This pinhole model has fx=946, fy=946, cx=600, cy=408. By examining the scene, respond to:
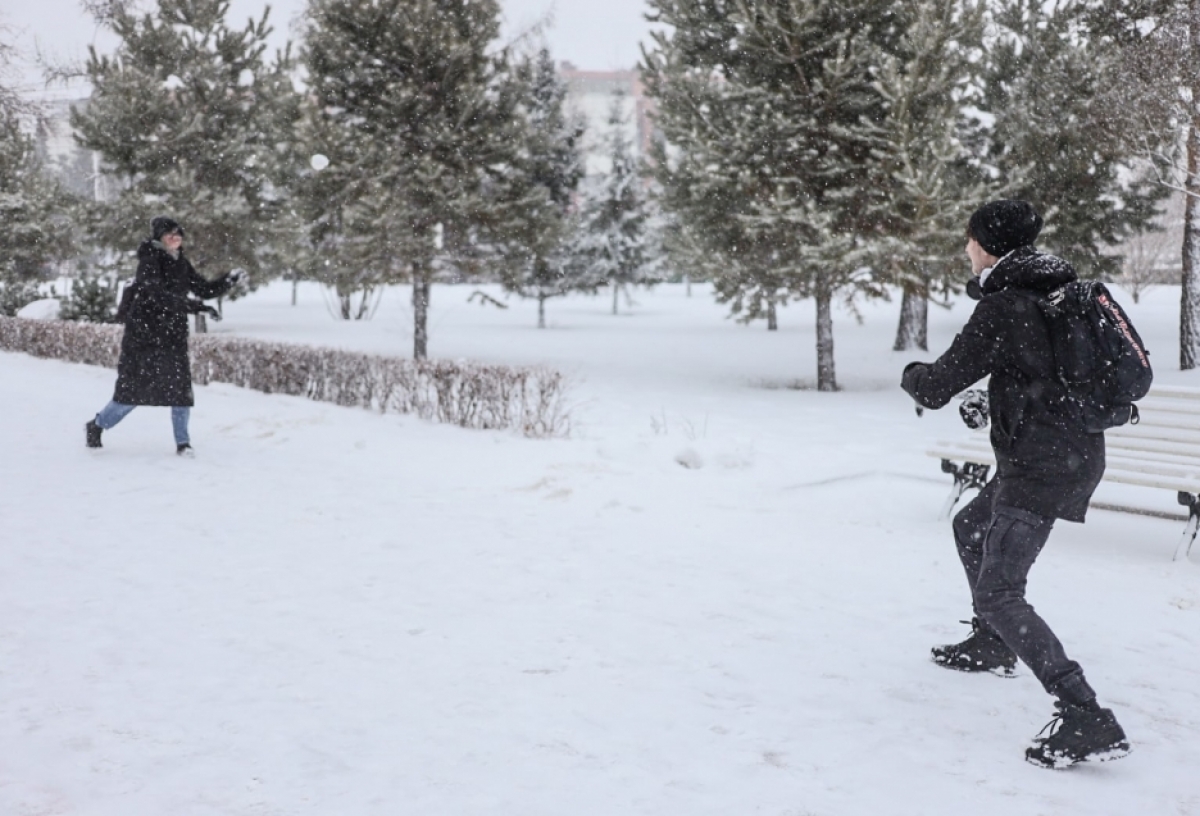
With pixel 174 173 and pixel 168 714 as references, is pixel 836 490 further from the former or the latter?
pixel 174 173

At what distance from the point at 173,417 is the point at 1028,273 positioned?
7532 millimetres

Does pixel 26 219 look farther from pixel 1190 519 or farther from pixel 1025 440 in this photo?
pixel 1025 440

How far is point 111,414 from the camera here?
28.0 feet

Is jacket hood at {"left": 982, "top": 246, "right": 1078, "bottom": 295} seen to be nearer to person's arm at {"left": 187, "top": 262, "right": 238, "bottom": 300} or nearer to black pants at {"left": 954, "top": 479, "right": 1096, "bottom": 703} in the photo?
black pants at {"left": 954, "top": 479, "right": 1096, "bottom": 703}

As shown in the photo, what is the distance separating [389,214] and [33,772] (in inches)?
550

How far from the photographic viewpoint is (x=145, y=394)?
8.12 meters

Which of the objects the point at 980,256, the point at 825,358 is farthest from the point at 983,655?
the point at 825,358

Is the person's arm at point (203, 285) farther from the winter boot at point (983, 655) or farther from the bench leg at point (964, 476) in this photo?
the winter boot at point (983, 655)

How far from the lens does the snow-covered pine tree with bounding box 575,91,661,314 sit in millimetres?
38188

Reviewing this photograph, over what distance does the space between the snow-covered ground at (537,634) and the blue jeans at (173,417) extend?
Result: 0.26 metres

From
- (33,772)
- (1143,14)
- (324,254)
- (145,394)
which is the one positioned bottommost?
(33,772)

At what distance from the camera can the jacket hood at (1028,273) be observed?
3.15 m

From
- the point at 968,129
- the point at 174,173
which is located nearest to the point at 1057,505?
the point at 968,129

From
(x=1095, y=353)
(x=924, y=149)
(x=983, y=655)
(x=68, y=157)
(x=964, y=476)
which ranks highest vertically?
(x=68, y=157)
